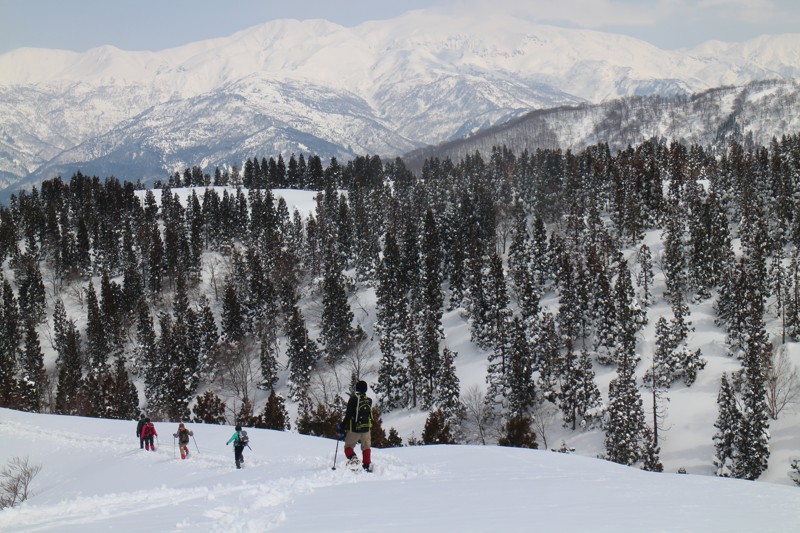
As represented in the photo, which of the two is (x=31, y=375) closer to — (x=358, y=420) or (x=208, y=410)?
(x=208, y=410)

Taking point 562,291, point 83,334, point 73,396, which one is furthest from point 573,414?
point 83,334

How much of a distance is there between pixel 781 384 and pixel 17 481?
74435 millimetres

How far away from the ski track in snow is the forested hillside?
3704 cm

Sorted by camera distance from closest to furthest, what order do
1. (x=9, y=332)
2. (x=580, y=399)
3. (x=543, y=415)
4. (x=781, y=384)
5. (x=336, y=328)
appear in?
(x=781, y=384), (x=580, y=399), (x=543, y=415), (x=336, y=328), (x=9, y=332)

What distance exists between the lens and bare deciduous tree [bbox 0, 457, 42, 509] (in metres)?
24.9

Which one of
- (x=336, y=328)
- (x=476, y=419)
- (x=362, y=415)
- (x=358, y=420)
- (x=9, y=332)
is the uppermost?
(x=362, y=415)

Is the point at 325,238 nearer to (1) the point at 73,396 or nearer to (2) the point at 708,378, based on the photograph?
(1) the point at 73,396

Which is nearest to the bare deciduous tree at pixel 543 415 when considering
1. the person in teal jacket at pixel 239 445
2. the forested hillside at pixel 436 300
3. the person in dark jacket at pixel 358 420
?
the forested hillside at pixel 436 300

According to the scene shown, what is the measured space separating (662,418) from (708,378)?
9.75m

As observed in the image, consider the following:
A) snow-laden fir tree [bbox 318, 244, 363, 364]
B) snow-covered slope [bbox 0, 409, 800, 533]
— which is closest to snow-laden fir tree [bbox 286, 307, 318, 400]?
snow-laden fir tree [bbox 318, 244, 363, 364]

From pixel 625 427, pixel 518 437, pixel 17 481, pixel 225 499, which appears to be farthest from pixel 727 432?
pixel 17 481

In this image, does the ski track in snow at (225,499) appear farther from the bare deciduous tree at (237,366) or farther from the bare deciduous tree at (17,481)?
the bare deciduous tree at (237,366)

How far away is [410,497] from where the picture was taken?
12070 millimetres

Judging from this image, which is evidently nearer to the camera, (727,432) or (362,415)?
(362,415)
